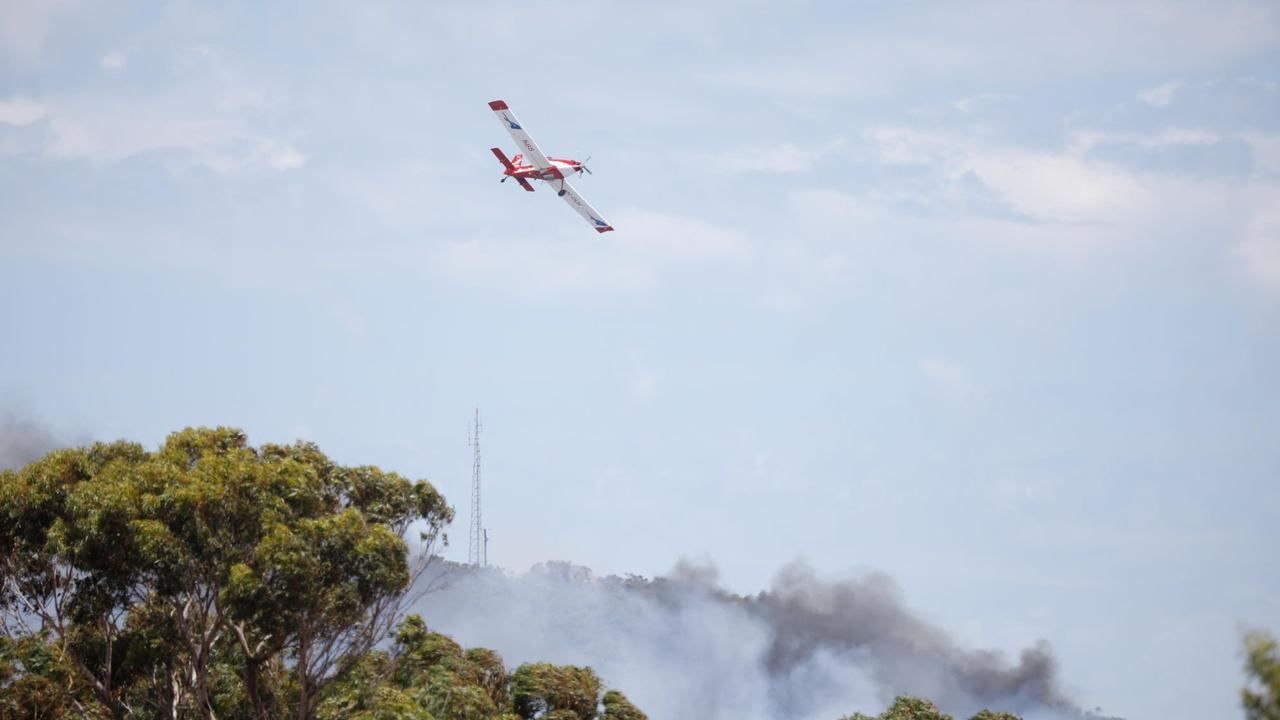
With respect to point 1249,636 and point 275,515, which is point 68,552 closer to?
point 275,515

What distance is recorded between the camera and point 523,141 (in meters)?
70.8

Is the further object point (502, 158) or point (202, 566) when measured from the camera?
point (502, 158)

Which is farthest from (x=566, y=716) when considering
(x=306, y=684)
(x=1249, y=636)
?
(x=1249, y=636)

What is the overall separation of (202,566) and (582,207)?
4010cm

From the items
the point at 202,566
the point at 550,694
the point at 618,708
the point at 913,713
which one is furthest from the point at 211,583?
the point at 913,713

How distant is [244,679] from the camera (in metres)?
48.8

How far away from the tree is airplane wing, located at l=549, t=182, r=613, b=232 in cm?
3014

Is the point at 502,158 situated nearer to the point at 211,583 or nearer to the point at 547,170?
the point at 547,170

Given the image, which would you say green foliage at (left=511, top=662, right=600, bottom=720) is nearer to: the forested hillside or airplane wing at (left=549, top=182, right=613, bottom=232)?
the forested hillside

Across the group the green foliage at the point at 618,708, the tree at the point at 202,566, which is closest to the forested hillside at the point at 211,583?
the tree at the point at 202,566

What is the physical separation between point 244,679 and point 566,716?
12.6 metres

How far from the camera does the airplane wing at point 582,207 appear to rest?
76.0 meters

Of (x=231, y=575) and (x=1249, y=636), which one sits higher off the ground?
(x=231, y=575)

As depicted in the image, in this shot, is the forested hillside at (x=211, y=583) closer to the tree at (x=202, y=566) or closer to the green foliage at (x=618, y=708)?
the tree at (x=202, y=566)
